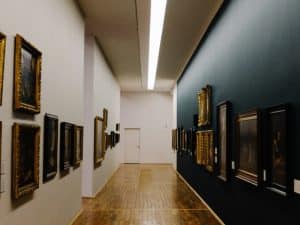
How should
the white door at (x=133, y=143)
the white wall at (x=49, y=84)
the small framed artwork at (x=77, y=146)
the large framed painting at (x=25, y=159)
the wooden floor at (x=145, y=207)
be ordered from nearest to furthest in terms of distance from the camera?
the white wall at (x=49, y=84), the large framed painting at (x=25, y=159), the small framed artwork at (x=77, y=146), the wooden floor at (x=145, y=207), the white door at (x=133, y=143)

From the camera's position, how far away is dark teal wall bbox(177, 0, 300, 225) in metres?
3.97

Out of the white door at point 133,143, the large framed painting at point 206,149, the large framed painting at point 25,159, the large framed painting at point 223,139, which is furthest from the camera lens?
the white door at point 133,143

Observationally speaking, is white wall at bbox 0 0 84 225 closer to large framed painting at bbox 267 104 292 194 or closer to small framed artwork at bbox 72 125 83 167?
small framed artwork at bbox 72 125 83 167

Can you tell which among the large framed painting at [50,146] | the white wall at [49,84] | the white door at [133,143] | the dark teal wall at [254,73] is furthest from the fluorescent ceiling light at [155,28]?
the white door at [133,143]

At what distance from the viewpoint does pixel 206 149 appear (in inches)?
339

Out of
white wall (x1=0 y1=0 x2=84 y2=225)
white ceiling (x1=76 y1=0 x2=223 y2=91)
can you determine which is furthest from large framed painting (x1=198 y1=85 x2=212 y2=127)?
white wall (x1=0 y1=0 x2=84 y2=225)

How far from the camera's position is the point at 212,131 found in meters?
8.03

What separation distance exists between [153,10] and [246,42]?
2693mm

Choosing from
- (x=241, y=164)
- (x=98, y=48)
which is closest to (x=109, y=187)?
(x=98, y=48)

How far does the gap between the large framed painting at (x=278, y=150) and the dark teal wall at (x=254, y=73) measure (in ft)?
0.30

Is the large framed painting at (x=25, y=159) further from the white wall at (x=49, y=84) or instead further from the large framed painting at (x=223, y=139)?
the large framed painting at (x=223, y=139)

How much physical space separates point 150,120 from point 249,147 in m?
17.9

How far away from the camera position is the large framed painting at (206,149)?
805cm

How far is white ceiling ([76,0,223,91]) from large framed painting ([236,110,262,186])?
3.05 m
